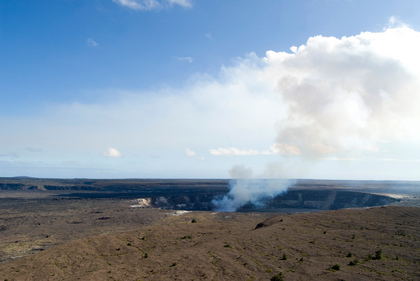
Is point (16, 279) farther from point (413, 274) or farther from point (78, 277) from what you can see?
point (413, 274)

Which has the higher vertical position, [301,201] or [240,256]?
[240,256]

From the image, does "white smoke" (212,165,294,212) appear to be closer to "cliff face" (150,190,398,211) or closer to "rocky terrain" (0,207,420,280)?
"cliff face" (150,190,398,211)

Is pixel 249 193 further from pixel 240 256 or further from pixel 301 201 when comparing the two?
pixel 240 256

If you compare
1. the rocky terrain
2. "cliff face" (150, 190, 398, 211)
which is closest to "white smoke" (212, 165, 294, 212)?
"cliff face" (150, 190, 398, 211)

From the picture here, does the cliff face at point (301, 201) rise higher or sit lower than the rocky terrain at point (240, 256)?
lower

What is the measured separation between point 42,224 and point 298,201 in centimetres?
11353

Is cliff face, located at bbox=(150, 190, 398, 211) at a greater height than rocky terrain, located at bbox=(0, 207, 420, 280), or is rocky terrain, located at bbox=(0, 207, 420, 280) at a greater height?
rocky terrain, located at bbox=(0, 207, 420, 280)

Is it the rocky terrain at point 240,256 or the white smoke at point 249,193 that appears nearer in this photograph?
the rocky terrain at point 240,256

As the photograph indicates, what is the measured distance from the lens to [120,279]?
25062mm

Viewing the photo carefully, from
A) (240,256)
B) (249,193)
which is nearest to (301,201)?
(249,193)

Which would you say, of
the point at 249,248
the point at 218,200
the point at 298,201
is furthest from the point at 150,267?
the point at 298,201

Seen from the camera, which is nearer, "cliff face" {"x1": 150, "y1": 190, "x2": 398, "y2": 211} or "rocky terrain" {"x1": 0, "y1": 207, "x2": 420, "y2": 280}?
"rocky terrain" {"x1": 0, "y1": 207, "x2": 420, "y2": 280}

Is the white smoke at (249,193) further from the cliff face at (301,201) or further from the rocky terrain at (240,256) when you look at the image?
the rocky terrain at (240,256)

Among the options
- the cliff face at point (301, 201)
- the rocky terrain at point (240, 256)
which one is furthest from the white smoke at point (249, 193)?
the rocky terrain at point (240, 256)
